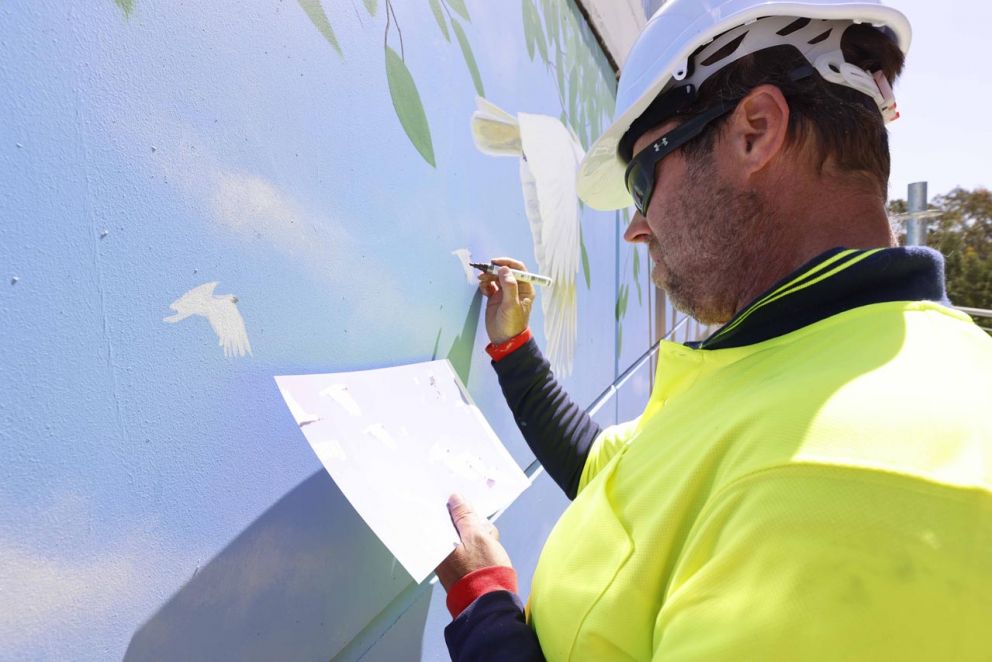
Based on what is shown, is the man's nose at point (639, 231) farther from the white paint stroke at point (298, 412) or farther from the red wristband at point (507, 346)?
Answer: the white paint stroke at point (298, 412)

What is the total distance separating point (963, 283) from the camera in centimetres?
1570

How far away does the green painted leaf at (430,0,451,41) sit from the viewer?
4.14ft

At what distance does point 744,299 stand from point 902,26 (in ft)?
1.80

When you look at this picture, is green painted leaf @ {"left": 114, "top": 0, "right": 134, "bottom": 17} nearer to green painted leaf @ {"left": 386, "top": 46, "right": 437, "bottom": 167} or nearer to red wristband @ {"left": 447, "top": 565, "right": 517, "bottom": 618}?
green painted leaf @ {"left": 386, "top": 46, "right": 437, "bottom": 167}

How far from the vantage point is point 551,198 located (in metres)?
2.07

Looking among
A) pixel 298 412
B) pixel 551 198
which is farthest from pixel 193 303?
pixel 551 198

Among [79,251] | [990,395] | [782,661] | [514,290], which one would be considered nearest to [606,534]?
[782,661]

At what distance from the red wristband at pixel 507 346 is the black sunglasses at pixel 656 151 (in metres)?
0.51

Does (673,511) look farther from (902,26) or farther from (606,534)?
(902,26)

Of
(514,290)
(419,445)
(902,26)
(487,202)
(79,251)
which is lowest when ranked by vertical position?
(419,445)

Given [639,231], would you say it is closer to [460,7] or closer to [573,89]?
[460,7]

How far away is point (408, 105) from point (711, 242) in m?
0.67

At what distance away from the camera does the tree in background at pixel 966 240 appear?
15492 millimetres

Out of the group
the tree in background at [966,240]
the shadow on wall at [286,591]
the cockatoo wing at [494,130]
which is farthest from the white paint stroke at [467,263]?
the tree in background at [966,240]
